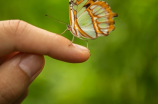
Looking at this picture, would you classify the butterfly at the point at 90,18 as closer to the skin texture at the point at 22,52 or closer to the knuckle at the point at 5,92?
the skin texture at the point at 22,52

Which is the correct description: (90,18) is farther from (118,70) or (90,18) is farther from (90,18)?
(118,70)

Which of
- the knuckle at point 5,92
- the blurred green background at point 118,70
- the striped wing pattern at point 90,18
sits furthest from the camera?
the blurred green background at point 118,70

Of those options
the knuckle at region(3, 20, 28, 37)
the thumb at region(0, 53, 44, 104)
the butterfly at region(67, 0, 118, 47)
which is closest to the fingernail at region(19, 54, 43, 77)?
the thumb at region(0, 53, 44, 104)

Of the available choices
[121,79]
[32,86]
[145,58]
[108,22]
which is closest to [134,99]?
[121,79]

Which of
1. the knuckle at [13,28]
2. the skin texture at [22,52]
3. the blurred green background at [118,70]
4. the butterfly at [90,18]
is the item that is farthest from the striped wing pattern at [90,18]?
the blurred green background at [118,70]

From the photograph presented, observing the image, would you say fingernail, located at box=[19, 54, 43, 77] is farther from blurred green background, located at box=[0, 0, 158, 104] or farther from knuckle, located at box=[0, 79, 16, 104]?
blurred green background, located at box=[0, 0, 158, 104]

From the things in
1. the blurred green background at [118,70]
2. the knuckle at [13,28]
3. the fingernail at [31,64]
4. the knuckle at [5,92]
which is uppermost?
the knuckle at [13,28]
